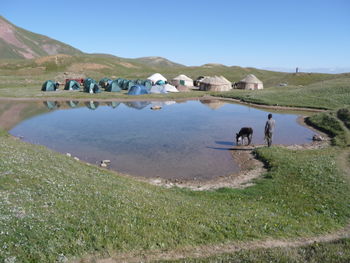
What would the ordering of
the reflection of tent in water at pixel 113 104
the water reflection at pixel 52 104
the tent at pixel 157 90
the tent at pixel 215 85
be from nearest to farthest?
the water reflection at pixel 52 104, the reflection of tent in water at pixel 113 104, the tent at pixel 157 90, the tent at pixel 215 85

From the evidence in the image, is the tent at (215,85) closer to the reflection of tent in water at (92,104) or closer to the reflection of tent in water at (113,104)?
the reflection of tent in water at (113,104)

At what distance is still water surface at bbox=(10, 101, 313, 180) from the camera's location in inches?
1007

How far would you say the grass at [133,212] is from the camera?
30.0 feet

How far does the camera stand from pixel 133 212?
11.7 metres

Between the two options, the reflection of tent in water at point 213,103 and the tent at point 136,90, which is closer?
the reflection of tent in water at point 213,103

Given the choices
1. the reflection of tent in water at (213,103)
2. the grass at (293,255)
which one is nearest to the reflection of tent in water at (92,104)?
the reflection of tent in water at (213,103)

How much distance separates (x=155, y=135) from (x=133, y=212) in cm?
2480

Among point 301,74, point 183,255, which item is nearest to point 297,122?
point 183,255

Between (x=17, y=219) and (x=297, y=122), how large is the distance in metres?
44.2

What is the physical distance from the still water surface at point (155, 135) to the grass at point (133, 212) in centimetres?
705

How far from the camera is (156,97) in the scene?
240ft

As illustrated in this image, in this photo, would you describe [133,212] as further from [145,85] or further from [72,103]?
[145,85]

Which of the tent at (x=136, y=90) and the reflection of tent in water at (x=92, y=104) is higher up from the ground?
the tent at (x=136, y=90)

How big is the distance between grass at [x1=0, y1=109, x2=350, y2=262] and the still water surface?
7049mm
